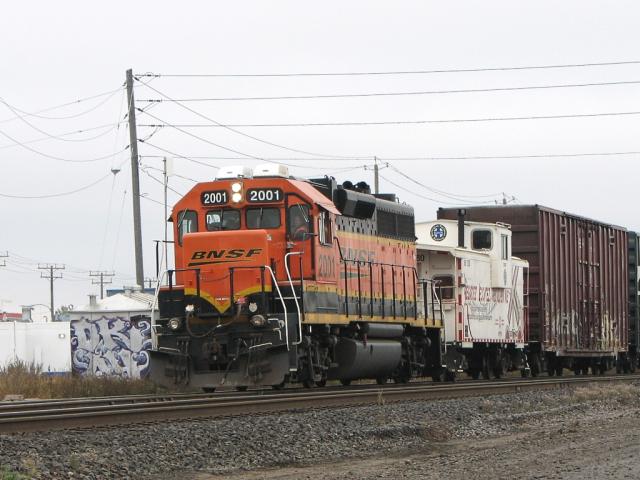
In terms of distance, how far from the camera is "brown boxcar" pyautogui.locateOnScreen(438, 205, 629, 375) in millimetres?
30359

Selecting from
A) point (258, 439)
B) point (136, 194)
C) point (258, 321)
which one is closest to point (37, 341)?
point (136, 194)

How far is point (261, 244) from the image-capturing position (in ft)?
63.6

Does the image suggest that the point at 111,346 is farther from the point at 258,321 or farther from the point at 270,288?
the point at 258,321

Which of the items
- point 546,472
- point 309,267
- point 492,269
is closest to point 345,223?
point 309,267

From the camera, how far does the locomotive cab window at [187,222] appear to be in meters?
20.4

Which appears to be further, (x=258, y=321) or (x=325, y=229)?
(x=325, y=229)

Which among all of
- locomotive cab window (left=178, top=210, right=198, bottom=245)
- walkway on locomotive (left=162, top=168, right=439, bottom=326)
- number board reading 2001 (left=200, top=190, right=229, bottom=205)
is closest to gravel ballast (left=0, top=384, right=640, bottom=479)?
walkway on locomotive (left=162, top=168, right=439, bottom=326)

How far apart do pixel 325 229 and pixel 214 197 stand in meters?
2.02

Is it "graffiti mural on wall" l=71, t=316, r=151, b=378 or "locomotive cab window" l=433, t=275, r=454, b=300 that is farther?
"graffiti mural on wall" l=71, t=316, r=151, b=378

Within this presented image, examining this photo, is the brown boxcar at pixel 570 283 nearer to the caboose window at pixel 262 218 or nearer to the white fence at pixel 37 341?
the caboose window at pixel 262 218

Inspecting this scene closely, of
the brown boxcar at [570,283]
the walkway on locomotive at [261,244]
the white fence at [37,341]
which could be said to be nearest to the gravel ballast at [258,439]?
the walkway on locomotive at [261,244]

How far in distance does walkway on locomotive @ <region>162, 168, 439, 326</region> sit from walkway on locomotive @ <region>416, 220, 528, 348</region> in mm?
5018

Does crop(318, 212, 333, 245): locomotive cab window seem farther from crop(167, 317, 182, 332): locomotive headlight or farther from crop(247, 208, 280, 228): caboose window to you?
crop(167, 317, 182, 332): locomotive headlight

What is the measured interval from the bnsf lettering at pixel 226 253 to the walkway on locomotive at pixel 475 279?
6888 millimetres
